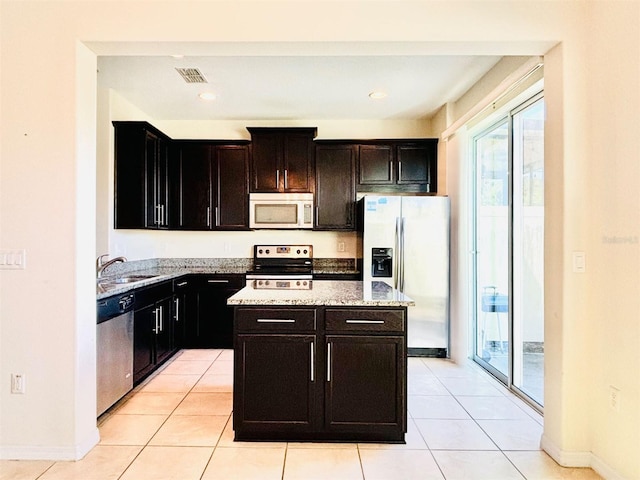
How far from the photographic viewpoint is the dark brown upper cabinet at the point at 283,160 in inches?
179

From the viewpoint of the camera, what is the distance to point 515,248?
329 centimetres

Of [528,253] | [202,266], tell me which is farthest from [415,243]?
[202,266]

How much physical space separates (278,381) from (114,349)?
1.34 meters

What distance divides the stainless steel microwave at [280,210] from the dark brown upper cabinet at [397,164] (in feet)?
2.24

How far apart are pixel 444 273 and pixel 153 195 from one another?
3089mm

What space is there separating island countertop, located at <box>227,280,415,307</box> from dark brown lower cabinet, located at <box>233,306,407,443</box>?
67 millimetres

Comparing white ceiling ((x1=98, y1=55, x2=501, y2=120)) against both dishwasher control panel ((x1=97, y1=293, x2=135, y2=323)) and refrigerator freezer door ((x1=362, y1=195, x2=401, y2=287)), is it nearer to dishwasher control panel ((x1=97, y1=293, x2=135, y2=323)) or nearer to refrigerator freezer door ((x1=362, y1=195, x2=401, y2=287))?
refrigerator freezer door ((x1=362, y1=195, x2=401, y2=287))

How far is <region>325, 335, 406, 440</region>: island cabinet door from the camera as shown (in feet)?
7.63

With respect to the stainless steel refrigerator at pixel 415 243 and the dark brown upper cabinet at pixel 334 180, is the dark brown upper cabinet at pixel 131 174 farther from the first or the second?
the stainless steel refrigerator at pixel 415 243

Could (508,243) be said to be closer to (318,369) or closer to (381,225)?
(381,225)
